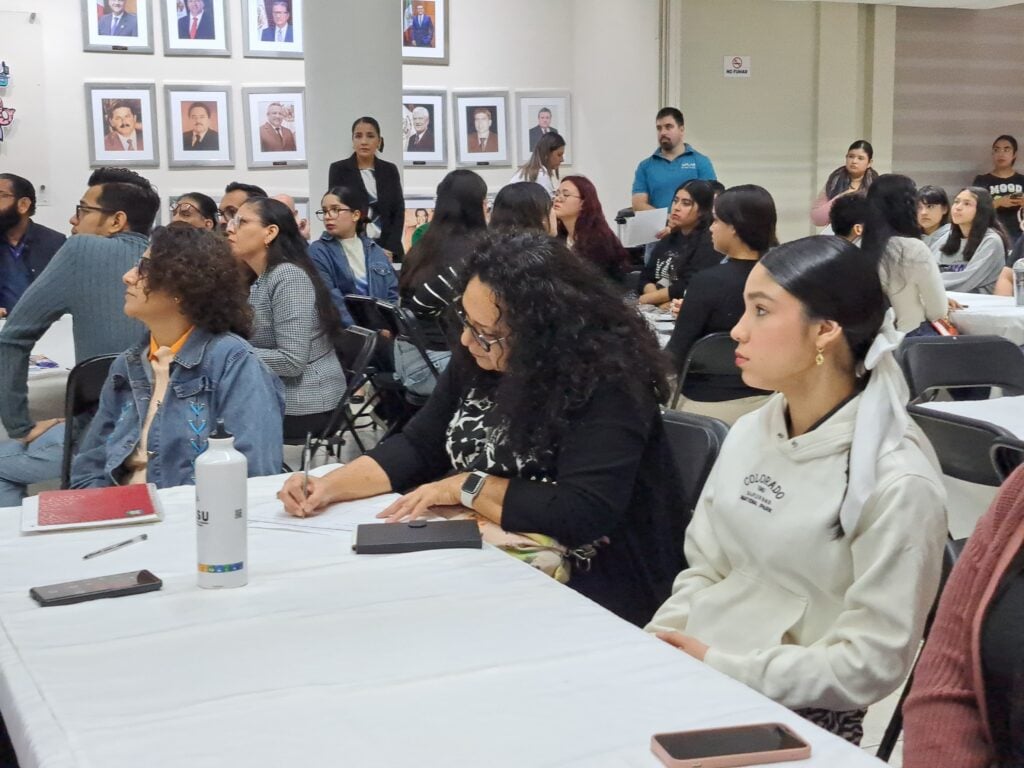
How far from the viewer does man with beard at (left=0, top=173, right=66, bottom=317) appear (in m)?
6.34

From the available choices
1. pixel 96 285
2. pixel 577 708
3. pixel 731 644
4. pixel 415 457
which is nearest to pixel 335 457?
pixel 96 285

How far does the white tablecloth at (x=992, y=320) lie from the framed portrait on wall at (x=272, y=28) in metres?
5.23


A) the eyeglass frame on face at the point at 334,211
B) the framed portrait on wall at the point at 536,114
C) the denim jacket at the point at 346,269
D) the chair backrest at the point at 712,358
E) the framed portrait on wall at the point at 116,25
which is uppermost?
the framed portrait on wall at the point at 116,25

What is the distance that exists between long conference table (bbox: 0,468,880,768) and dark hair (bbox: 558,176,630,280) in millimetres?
4640

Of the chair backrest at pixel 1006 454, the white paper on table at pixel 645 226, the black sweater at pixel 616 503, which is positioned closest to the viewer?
the black sweater at pixel 616 503

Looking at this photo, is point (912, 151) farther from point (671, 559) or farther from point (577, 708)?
point (577, 708)

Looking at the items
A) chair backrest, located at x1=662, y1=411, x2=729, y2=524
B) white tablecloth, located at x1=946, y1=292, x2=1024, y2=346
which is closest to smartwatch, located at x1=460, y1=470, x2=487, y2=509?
chair backrest, located at x1=662, y1=411, x2=729, y2=524

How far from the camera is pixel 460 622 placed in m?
1.72

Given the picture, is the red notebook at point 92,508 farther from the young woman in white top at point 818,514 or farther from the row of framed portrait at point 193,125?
the row of framed portrait at point 193,125

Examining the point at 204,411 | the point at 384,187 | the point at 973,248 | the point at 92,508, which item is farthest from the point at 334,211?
the point at 92,508

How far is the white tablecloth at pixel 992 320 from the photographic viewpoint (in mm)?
5340

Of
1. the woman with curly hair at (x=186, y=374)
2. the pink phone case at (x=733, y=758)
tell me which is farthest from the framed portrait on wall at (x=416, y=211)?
the pink phone case at (x=733, y=758)

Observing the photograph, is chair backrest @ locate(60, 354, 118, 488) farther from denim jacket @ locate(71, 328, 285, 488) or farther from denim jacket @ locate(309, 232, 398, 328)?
denim jacket @ locate(309, 232, 398, 328)

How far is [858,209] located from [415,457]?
317 centimetres
